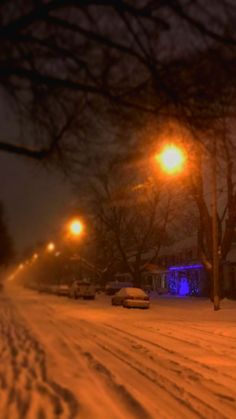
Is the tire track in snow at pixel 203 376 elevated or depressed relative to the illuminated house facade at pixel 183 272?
depressed

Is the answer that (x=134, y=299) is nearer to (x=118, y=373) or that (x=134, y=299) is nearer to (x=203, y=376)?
(x=118, y=373)

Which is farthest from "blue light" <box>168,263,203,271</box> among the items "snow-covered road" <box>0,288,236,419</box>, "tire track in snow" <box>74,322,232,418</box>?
"tire track in snow" <box>74,322,232,418</box>

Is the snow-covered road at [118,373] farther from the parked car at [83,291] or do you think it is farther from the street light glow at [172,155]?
the parked car at [83,291]

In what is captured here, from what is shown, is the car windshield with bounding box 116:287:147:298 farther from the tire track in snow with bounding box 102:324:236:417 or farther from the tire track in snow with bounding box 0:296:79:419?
the tire track in snow with bounding box 0:296:79:419

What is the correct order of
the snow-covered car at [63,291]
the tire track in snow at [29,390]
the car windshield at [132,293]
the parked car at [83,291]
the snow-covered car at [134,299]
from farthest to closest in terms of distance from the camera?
the snow-covered car at [63,291]
the parked car at [83,291]
the car windshield at [132,293]
the snow-covered car at [134,299]
the tire track in snow at [29,390]

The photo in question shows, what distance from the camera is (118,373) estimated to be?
39.2 feet

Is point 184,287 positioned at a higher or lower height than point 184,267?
lower

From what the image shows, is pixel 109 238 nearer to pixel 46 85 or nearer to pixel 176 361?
pixel 176 361

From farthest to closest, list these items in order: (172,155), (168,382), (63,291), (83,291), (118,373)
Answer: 1. (63,291)
2. (83,291)
3. (172,155)
4. (118,373)
5. (168,382)

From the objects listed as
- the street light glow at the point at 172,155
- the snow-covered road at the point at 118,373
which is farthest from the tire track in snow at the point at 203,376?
the street light glow at the point at 172,155

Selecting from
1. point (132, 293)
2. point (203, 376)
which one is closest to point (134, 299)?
point (132, 293)

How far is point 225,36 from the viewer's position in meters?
7.08

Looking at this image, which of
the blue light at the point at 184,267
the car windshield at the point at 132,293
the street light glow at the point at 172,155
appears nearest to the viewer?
the street light glow at the point at 172,155

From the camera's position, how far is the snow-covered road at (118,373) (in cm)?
880
